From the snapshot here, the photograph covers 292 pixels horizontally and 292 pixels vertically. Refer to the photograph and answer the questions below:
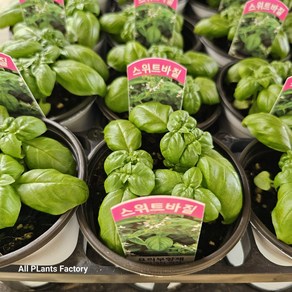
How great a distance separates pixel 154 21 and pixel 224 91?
13.3 inches

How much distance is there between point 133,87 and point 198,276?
0.52m

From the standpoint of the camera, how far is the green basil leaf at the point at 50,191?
76 centimetres

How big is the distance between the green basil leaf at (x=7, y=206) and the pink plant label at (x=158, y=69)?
42 cm

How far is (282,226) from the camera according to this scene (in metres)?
0.77

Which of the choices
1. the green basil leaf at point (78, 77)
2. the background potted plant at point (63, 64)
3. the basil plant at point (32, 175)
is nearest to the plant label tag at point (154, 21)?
the background potted plant at point (63, 64)

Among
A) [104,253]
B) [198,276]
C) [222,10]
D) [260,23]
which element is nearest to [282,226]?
[198,276]

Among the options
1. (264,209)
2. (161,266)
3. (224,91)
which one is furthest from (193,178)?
(224,91)

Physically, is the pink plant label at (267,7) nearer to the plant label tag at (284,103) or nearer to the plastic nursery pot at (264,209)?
the plant label tag at (284,103)

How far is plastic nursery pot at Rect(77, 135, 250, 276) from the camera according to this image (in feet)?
2.35

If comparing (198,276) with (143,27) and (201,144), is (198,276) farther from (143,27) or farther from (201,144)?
(143,27)

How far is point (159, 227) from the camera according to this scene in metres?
0.71

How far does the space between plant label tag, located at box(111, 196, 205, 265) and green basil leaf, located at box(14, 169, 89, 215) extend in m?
0.14

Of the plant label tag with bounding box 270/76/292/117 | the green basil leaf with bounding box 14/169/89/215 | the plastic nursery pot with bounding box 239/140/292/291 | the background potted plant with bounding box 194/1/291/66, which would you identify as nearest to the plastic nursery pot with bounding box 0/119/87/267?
the green basil leaf with bounding box 14/169/89/215

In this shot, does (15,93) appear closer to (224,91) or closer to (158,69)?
(158,69)
